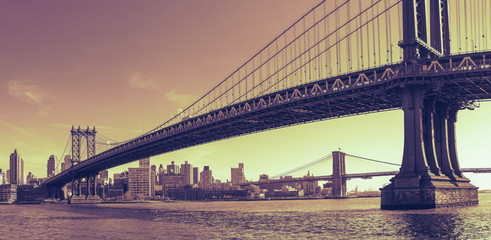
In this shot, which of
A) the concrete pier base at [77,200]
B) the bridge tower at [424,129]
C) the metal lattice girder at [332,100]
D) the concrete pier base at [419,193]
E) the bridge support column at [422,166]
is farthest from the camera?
the concrete pier base at [77,200]

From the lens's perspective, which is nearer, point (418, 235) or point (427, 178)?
point (418, 235)

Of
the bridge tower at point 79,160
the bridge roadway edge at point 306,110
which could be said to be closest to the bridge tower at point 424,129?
the bridge roadway edge at point 306,110

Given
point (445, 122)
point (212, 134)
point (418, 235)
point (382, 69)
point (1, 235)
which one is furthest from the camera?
point (212, 134)

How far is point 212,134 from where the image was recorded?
98688mm

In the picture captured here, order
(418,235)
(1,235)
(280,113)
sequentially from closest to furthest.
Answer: (418,235) < (1,235) < (280,113)

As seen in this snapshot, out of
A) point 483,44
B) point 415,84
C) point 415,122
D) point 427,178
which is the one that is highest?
point 483,44

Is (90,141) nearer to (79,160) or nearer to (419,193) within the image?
(79,160)

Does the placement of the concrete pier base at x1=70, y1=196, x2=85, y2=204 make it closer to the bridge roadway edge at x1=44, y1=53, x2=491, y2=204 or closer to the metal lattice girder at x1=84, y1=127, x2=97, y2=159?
the metal lattice girder at x1=84, y1=127, x2=97, y2=159

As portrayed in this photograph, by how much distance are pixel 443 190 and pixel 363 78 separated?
15.6m

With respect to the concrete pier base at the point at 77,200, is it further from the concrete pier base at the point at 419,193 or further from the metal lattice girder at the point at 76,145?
the concrete pier base at the point at 419,193

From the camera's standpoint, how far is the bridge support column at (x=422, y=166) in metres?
57.0

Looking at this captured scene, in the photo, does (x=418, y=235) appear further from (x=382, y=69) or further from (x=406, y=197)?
(x=382, y=69)

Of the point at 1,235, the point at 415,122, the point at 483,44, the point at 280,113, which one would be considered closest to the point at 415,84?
the point at 415,122

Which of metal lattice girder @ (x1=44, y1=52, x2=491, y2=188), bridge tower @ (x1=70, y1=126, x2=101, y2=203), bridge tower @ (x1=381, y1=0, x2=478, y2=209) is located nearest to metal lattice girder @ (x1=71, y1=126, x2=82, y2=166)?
bridge tower @ (x1=70, y1=126, x2=101, y2=203)
